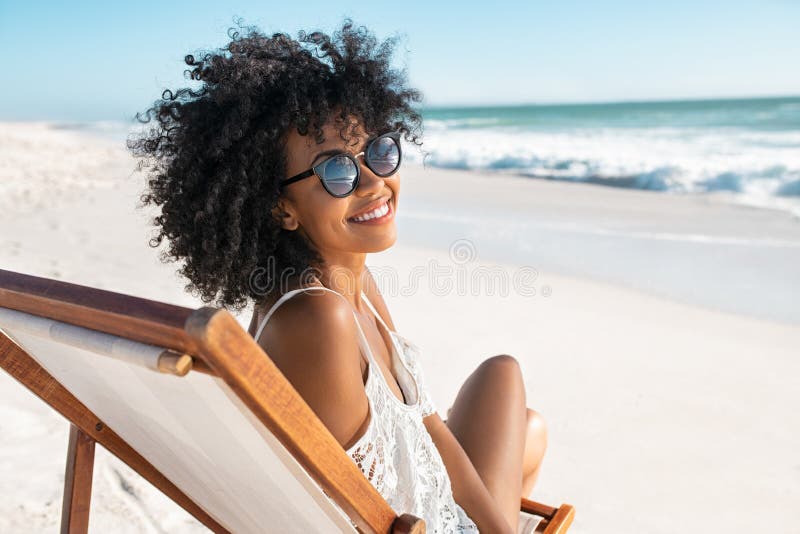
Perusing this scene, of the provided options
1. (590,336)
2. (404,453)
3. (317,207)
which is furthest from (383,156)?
(590,336)

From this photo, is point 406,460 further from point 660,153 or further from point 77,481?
point 660,153

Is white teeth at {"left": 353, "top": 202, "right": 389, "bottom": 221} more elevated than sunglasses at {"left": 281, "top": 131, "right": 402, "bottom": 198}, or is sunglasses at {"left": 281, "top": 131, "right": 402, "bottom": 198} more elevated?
sunglasses at {"left": 281, "top": 131, "right": 402, "bottom": 198}

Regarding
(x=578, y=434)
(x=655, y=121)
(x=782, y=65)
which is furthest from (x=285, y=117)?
(x=782, y=65)

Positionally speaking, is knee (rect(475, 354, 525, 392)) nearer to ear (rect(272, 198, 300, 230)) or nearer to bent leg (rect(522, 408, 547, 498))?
bent leg (rect(522, 408, 547, 498))

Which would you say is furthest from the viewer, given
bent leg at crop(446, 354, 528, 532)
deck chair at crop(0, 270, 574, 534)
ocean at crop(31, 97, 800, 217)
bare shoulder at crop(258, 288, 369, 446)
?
ocean at crop(31, 97, 800, 217)

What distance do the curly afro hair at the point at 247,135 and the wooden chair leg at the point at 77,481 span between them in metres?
0.55

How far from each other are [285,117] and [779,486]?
2887mm

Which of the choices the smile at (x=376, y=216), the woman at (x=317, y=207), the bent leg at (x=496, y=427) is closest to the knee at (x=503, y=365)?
the bent leg at (x=496, y=427)

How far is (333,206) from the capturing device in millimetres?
1919

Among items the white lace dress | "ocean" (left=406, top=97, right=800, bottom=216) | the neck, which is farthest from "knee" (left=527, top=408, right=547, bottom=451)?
"ocean" (left=406, top=97, right=800, bottom=216)

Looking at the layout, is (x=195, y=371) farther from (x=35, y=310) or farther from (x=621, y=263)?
(x=621, y=263)

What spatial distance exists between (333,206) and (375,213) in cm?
14

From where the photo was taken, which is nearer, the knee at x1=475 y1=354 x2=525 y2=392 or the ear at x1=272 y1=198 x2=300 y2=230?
the ear at x1=272 y1=198 x2=300 y2=230

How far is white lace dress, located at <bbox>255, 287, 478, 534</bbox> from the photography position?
1.69 m
